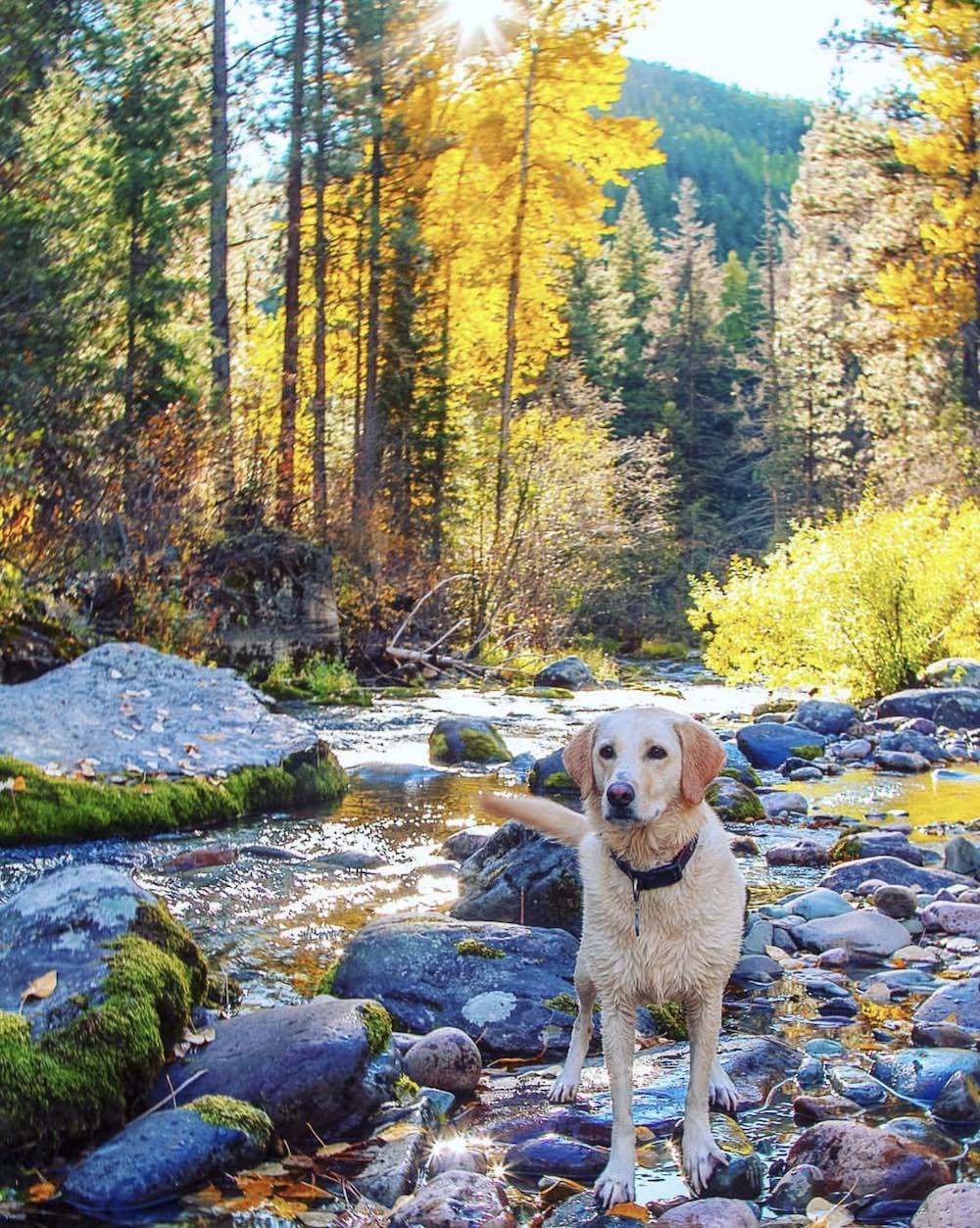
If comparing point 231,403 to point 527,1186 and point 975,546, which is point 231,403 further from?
point 527,1186

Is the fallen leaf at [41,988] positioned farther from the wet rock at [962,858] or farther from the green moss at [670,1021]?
the wet rock at [962,858]

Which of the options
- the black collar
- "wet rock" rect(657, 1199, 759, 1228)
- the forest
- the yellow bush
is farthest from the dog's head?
the yellow bush

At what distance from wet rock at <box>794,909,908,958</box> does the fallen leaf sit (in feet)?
12.4

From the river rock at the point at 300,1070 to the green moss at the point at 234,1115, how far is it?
0.40ft

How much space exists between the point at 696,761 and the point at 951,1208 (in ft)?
4.37

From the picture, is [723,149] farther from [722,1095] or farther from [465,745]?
[722,1095]

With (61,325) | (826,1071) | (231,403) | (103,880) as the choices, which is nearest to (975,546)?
(231,403)

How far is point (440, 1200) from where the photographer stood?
11.6 feet

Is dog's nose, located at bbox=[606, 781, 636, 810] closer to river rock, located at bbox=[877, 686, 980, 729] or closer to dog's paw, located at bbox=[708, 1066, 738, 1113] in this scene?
dog's paw, located at bbox=[708, 1066, 738, 1113]

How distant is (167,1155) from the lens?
3.80 meters

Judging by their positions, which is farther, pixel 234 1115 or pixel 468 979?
pixel 468 979

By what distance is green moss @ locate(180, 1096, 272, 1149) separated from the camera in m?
3.97

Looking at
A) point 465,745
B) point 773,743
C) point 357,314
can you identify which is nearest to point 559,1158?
point 465,745

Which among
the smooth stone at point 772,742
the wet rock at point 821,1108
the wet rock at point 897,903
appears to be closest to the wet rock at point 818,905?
the wet rock at point 897,903
